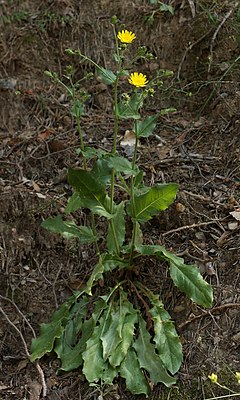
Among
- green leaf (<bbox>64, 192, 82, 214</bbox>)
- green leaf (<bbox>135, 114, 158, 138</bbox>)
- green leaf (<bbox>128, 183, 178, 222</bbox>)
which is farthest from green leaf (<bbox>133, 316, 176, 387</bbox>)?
green leaf (<bbox>135, 114, 158, 138</bbox>)

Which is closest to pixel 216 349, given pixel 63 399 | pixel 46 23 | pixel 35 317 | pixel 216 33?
pixel 63 399

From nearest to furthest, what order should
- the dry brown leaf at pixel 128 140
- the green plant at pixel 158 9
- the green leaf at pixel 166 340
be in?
1. the green leaf at pixel 166 340
2. the dry brown leaf at pixel 128 140
3. the green plant at pixel 158 9

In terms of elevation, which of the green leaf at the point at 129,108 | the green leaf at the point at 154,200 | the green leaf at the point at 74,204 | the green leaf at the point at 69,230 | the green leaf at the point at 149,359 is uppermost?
the green leaf at the point at 129,108

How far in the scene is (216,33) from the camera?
143 inches

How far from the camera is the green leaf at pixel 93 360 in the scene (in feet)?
8.30

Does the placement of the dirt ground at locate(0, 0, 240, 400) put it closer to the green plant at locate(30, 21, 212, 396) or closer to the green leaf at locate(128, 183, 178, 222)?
the green plant at locate(30, 21, 212, 396)

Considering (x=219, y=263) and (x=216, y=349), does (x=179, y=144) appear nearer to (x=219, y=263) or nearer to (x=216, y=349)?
(x=219, y=263)

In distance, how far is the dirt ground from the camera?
268 centimetres

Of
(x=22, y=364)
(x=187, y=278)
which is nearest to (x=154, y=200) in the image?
(x=187, y=278)

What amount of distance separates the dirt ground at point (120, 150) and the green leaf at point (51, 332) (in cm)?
9

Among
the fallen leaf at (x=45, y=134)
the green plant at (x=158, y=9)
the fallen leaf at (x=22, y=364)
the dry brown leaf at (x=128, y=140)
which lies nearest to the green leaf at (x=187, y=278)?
the fallen leaf at (x=22, y=364)

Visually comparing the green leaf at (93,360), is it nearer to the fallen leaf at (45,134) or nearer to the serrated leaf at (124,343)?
the serrated leaf at (124,343)

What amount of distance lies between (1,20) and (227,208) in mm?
2051

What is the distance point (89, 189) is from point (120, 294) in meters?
0.54
